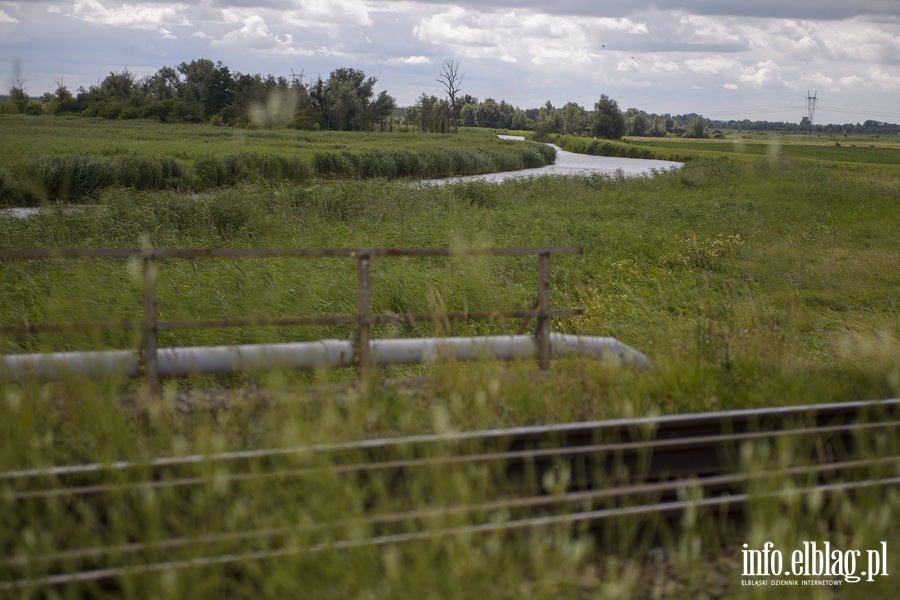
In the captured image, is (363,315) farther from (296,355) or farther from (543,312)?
(543,312)

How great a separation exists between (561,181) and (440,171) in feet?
53.0

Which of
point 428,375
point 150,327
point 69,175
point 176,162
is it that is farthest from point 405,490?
point 176,162

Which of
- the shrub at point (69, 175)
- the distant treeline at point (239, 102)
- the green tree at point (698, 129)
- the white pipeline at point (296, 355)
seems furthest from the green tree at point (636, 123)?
the white pipeline at point (296, 355)

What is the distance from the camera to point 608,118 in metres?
112

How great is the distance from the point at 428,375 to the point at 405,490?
329cm

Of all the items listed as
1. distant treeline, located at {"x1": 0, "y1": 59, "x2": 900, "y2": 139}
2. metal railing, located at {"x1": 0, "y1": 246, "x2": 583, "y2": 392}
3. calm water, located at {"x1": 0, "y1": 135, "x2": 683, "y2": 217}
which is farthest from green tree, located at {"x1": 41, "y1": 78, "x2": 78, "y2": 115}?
metal railing, located at {"x1": 0, "y1": 246, "x2": 583, "y2": 392}

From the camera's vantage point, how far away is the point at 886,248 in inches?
783

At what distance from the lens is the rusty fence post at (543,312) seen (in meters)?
6.57

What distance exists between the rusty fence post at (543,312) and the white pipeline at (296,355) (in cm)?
11

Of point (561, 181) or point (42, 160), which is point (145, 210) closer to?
point (42, 160)

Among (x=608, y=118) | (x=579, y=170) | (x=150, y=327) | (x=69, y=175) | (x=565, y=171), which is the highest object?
(x=608, y=118)

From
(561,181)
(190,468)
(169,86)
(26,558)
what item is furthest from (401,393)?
(169,86)

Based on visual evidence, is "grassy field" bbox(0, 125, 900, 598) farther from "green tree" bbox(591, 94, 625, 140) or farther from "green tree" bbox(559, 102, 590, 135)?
"green tree" bbox(559, 102, 590, 135)

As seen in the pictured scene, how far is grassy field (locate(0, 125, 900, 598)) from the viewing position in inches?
143
